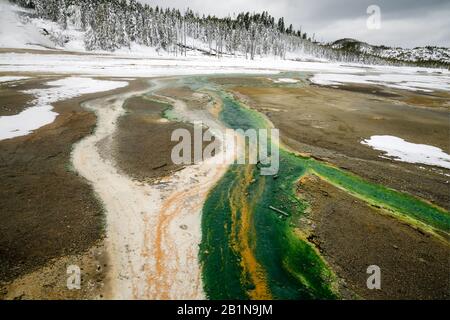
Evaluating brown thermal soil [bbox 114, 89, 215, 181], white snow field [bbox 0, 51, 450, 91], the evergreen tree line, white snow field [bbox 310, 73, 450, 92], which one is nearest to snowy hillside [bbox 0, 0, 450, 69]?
the evergreen tree line

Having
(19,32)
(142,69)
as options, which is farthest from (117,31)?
(142,69)

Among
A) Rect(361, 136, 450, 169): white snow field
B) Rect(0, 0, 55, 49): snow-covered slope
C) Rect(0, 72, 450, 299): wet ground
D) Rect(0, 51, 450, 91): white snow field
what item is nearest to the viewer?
Rect(0, 72, 450, 299): wet ground

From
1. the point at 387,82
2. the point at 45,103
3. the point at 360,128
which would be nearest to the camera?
the point at 360,128

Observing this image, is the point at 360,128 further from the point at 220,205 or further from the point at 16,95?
the point at 16,95

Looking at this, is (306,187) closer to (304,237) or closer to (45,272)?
(304,237)

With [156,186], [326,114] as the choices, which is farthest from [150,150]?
[326,114]

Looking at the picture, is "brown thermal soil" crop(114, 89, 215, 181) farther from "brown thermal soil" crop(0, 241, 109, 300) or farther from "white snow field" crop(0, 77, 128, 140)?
"white snow field" crop(0, 77, 128, 140)
